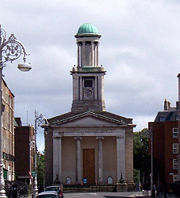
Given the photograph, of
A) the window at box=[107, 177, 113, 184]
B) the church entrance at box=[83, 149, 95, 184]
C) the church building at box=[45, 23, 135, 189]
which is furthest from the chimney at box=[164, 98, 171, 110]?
the window at box=[107, 177, 113, 184]

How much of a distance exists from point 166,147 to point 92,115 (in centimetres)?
1401

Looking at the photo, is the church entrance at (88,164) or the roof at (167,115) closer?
the roof at (167,115)

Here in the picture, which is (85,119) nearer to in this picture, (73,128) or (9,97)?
(73,128)

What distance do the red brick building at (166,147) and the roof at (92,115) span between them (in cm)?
571

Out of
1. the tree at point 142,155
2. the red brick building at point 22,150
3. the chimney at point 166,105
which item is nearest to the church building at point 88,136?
the red brick building at point 22,150

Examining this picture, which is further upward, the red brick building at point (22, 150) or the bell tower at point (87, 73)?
the bell tower at point (87, 73)

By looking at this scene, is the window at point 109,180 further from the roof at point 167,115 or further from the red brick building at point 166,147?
the roof at point 167,115

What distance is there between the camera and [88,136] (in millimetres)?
130875

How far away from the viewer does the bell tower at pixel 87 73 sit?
136 m

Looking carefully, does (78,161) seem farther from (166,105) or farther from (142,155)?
(142,155)

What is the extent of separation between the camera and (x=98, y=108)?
447 feet

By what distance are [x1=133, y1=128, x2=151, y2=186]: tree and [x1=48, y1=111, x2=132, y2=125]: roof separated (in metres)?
15.1

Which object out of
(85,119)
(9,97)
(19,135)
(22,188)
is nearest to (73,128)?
(85,119)

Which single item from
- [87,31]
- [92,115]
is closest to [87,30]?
[87,31]
